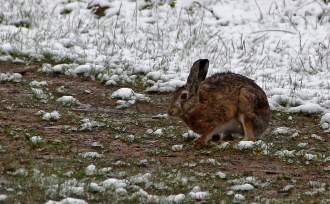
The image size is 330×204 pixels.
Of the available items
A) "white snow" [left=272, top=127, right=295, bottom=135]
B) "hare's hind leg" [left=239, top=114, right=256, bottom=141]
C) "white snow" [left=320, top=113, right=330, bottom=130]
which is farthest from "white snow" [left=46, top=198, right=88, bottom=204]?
"white snow" [left=320, top=113, right=330, bottom=130]

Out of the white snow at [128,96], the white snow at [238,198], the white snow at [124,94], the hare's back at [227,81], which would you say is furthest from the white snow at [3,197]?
the white snow at [124,94]

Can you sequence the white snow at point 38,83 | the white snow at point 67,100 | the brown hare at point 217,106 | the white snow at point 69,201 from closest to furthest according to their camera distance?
the white snow at point 69,201 < the brown hare at point 217,106 < the white snow at point 67,100 < the white snow at point 38,83

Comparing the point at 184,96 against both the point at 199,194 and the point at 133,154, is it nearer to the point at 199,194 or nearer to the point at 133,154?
the point at 133,154

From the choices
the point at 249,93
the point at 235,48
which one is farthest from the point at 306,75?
the point at 249,93

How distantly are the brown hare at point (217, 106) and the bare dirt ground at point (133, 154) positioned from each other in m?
0.25

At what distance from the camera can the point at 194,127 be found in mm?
9008

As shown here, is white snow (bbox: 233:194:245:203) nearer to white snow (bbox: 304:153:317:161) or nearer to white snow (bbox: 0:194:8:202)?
white snow (bbox: 0:194:8:202)

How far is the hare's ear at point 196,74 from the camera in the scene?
28.7 ft

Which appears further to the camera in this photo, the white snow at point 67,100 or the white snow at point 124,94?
the white snow at point 124,94

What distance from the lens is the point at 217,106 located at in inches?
355

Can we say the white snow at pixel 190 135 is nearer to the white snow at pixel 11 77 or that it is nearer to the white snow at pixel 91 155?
the white snow at pixel 91 155

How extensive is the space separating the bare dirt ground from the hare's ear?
68 cm

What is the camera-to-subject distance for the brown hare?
8.84 m

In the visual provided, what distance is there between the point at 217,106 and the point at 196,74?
0.48m
